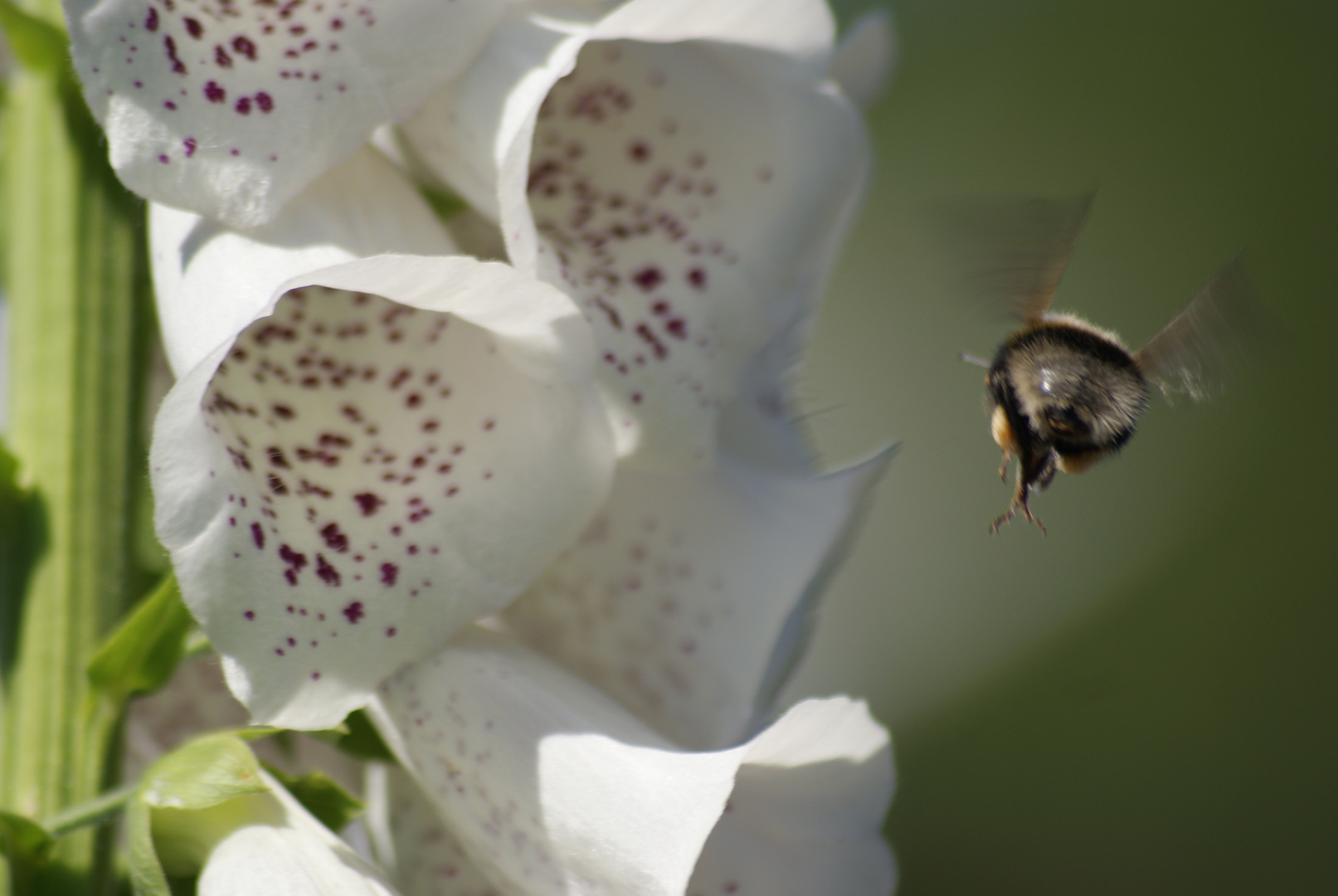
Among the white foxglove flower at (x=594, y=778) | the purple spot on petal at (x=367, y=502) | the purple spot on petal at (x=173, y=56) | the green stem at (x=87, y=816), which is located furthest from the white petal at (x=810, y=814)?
the purple spot on petal at (x=173, y=56)

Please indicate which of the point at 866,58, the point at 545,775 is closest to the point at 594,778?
the point at 545,775

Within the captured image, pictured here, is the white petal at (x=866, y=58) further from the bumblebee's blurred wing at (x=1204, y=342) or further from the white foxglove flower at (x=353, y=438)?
the white foxglove flower at (x=353, y=438)

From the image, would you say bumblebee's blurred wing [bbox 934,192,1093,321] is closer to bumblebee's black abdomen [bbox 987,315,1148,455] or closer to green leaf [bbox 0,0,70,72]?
bumblebee's black abdomen [bbox 987,315,1148,455]

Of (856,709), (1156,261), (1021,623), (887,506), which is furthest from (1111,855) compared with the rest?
(856,709)

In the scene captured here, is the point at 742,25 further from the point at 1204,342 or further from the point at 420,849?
the point at 420,849

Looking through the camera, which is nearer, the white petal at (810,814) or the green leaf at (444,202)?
the white petal at (810,814)

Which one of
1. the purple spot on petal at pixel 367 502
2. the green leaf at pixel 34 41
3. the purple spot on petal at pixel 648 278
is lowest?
the purple spot on petal at pixel 367 502

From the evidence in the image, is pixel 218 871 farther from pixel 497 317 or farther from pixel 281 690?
pixel 497 317
